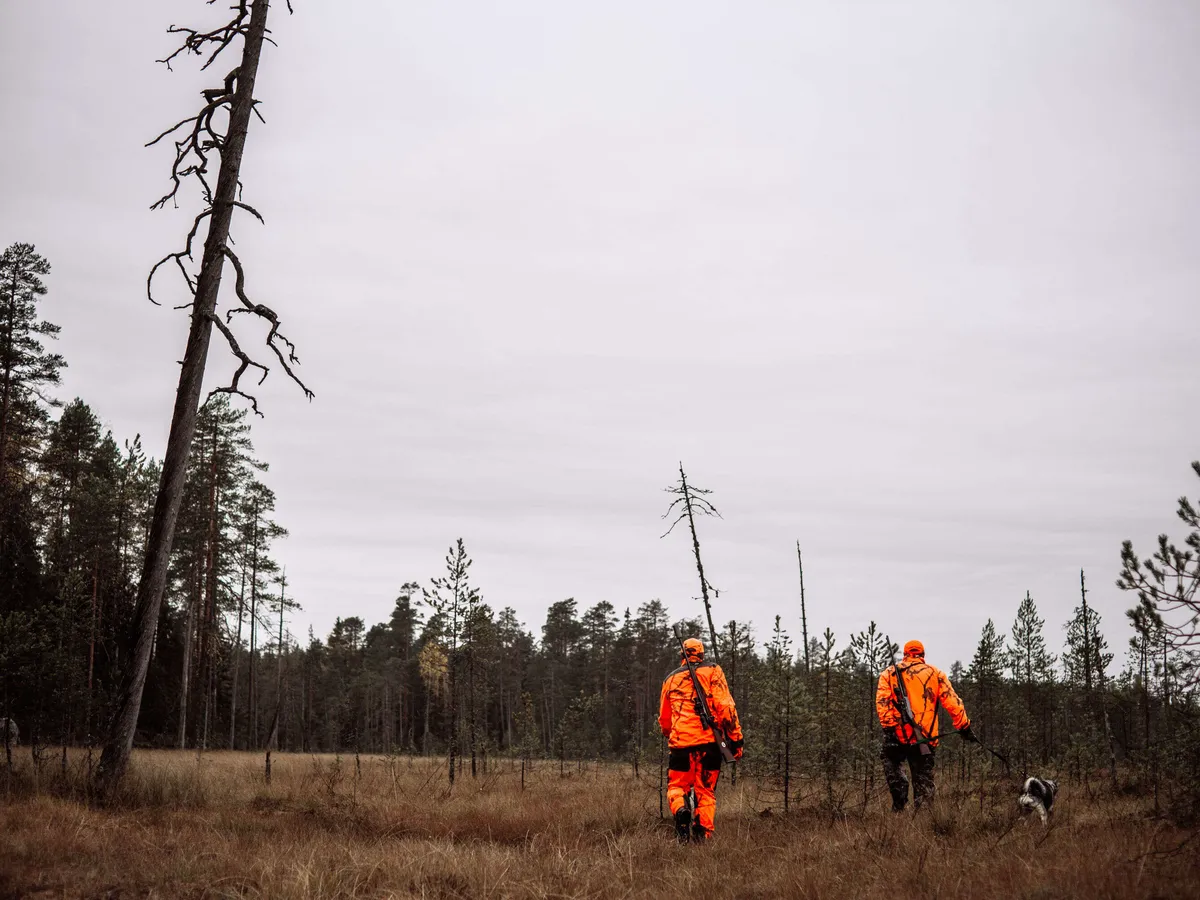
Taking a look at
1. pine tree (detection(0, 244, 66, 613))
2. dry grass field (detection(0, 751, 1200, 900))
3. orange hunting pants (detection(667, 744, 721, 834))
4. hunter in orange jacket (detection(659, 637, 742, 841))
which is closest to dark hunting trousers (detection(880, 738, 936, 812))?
dry grass field (detection(0, 751, 1200, 900))

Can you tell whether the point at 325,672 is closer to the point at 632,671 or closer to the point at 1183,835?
the point at 632,671

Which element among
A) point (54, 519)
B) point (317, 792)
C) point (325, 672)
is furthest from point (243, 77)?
point (325, 672)

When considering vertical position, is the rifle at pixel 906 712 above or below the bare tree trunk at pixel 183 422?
below

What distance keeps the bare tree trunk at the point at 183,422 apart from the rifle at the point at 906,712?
8.45 meters

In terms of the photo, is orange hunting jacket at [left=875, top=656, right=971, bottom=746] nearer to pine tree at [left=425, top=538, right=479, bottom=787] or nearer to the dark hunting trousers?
the dark hunting trousers

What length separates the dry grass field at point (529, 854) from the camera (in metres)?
4.74

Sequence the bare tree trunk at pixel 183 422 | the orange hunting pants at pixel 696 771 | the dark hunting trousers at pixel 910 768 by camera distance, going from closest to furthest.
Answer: the orange hunting pants at pixel 696 771 < the bare tree trunk at pixel 183 422 < the dark hunting trousers at pixel 910 768

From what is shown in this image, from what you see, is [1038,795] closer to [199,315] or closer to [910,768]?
[910,768]

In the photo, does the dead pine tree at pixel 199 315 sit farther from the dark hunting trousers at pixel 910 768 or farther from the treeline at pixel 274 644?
the dark hunting trousers at pixel 910 768

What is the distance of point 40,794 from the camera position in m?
7.61

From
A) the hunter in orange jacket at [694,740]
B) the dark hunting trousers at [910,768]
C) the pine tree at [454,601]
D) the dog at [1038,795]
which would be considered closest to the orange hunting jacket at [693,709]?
the hunter in orange jacket at [694,740]

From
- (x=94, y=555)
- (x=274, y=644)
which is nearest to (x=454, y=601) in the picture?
(x=94, y=555)

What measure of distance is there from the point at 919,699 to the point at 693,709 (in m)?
2.88

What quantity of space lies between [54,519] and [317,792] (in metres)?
25.4
